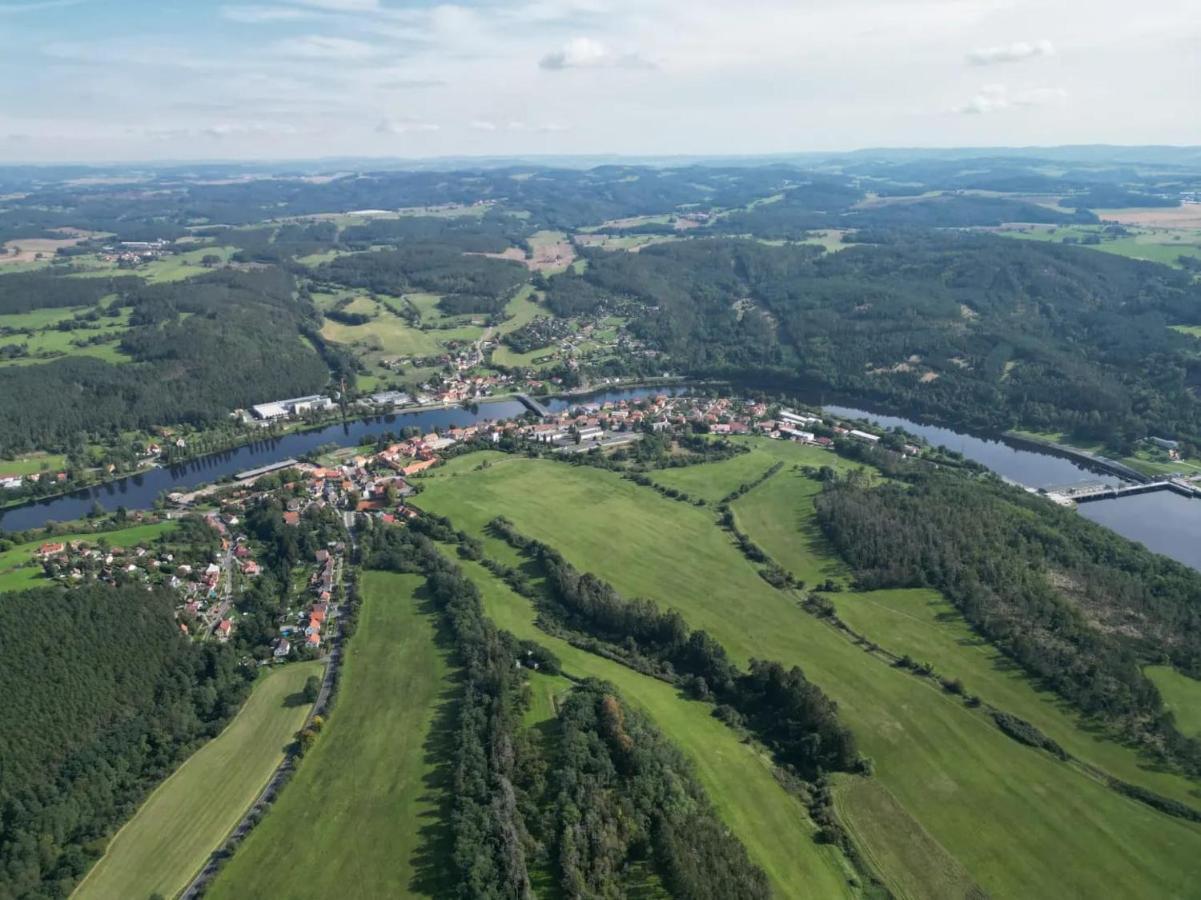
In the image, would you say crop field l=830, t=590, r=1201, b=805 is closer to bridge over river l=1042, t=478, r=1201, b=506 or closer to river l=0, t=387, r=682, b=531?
bridge over river l=1042, t=478, r=1201, b=506

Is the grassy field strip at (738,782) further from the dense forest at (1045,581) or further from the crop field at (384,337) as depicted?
the crop field at (384,337)

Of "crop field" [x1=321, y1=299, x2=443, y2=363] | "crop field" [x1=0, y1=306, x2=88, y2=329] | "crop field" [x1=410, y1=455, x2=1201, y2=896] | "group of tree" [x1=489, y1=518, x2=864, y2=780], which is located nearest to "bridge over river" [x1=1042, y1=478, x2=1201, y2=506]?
"crop field" [x1=410, y1=455, x2=1201, y2=896]

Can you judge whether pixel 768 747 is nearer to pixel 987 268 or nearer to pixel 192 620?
pixel 192 620

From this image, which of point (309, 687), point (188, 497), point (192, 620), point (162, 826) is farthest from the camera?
point (188, 497)

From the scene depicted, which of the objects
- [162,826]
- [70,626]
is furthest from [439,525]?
[162,826]

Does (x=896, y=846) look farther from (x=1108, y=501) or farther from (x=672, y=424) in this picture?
(x=672, y=424)

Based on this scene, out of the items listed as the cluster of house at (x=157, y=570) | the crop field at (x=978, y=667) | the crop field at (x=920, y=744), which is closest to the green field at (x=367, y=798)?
the cluster of house at (x=157, y=570)

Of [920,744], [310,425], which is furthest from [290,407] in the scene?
[920,744]
